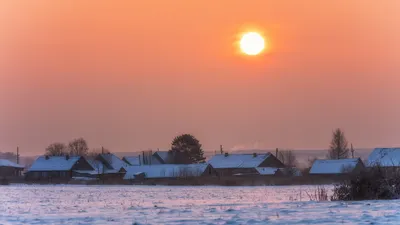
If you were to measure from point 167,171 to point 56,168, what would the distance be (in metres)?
24.1

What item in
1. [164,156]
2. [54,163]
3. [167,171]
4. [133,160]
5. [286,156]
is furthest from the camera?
[286,156]

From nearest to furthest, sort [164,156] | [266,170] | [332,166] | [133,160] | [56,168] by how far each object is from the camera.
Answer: [332,166], [266,170], [56,168], [164,156], [133,160]

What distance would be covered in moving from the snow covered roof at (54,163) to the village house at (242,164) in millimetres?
24818

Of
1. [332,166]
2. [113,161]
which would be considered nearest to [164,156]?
[113,161]

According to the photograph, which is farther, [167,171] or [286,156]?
[286,156]

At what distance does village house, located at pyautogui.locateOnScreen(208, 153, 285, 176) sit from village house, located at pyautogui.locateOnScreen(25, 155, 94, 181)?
23566mm

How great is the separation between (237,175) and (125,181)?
19.6 meters

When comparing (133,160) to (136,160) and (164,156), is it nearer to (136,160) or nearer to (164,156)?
(136,160)

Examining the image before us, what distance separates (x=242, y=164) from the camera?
111188mm

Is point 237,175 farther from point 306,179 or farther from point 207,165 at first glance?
point 306,179

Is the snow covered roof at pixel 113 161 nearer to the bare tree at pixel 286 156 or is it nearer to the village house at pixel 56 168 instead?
the village house at pixel 56 168

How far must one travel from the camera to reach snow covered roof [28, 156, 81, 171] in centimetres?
11575

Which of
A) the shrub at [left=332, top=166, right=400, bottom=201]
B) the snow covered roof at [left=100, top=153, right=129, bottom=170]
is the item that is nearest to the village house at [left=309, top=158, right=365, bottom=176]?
the snow covered roof at [left=100, top=153, right=129, bottom=170]

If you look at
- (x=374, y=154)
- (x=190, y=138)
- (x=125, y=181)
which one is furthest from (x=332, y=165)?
(x=190, y=138)
